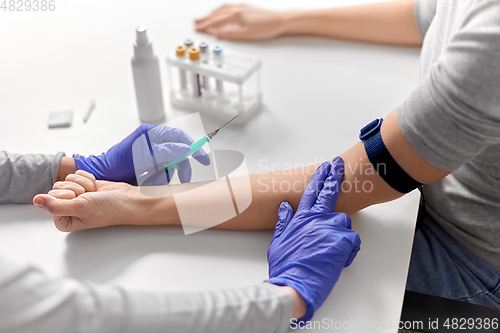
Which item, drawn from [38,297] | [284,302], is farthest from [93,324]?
[284,302]

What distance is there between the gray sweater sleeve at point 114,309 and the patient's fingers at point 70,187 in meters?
0.37

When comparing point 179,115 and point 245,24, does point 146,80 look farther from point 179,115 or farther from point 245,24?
point 245,24

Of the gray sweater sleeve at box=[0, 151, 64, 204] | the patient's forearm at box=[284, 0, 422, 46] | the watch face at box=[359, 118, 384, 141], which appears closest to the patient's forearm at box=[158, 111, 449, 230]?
the watch face at box=[359, 118, 384, 141]

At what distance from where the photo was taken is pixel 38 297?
560mm

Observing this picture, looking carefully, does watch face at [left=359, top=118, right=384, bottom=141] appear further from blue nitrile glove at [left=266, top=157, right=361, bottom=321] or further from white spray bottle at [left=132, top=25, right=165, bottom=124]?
white spray bottle at [left=132, top=25, right=165, bottom=124]

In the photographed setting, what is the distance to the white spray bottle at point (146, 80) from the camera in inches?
44.1

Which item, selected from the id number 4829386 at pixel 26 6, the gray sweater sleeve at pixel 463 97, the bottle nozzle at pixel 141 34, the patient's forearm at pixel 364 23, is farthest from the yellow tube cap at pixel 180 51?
the id number 4829386 at pixel 26 6

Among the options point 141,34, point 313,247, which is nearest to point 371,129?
point 313,247

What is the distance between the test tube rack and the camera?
3.87 feet

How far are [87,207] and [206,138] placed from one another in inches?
11.4

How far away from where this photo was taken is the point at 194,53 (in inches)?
46.6

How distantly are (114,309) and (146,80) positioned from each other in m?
0.71

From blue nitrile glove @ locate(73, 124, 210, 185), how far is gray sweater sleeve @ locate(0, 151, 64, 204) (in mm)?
60

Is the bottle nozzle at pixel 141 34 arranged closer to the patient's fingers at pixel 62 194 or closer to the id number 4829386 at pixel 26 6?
the patient's fingers at pixel 62 194
